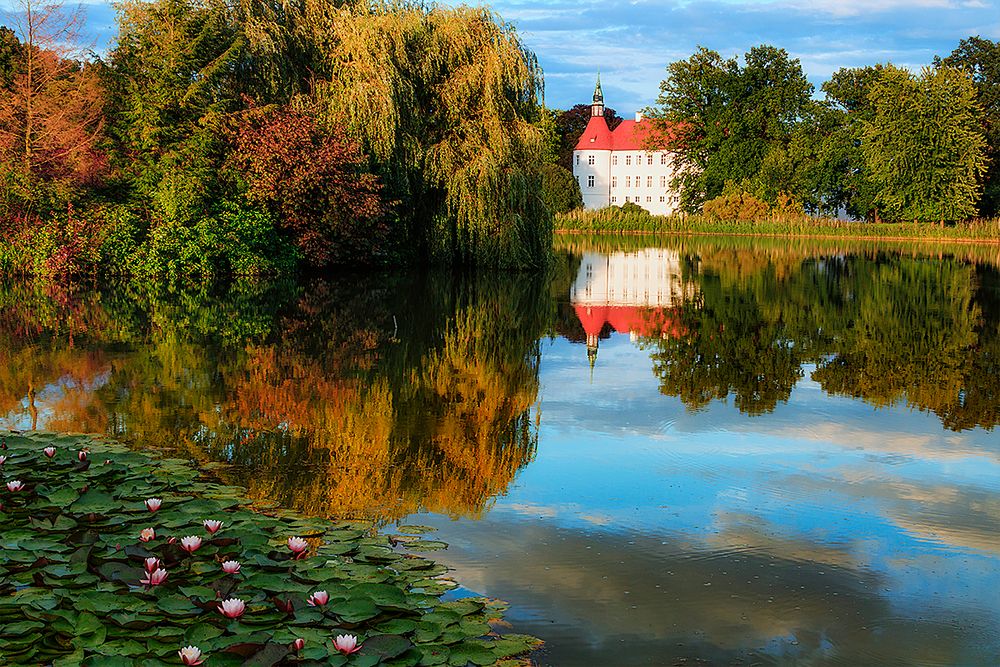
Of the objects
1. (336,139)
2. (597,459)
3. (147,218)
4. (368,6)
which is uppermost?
(368,6)

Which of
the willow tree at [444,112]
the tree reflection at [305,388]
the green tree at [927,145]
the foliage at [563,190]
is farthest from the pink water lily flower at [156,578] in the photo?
the foliage at [563,190]

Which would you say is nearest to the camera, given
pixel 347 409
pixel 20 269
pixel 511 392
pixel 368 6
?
pixel 347 409

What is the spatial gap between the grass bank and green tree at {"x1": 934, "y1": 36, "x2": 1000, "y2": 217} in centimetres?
636

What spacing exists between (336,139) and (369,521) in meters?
20.1

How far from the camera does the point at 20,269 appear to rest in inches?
936

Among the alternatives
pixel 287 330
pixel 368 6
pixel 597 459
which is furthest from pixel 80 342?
pixel 368 6

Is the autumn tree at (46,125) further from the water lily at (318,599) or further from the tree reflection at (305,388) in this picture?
the water lily at (318,599)

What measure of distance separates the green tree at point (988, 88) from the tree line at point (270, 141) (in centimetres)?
5465

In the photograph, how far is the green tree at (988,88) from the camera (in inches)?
2808

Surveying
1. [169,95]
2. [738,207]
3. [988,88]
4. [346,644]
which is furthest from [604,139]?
[346,644]

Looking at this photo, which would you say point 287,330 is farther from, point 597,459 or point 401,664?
point 401,664

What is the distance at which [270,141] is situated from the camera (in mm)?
24406

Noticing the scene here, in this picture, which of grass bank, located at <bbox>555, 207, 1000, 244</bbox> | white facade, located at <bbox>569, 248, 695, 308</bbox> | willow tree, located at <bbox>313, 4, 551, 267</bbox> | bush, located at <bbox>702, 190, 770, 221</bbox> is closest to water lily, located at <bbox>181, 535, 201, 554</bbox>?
white facade, located at <bbox>569, 248, 695, 308</bbox>

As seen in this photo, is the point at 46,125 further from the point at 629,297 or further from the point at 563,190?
the point at 563,190
